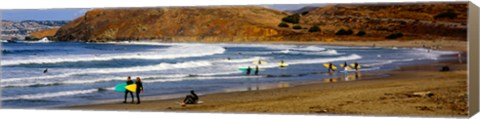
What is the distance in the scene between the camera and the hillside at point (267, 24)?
15.6m

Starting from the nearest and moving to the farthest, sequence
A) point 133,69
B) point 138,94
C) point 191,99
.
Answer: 1. point 191,99
2. point 138,94
3. point 133,69

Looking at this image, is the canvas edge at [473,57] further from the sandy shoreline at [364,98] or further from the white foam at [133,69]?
the white foam at [133,69]

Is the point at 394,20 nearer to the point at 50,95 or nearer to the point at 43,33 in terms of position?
the point at 50,95

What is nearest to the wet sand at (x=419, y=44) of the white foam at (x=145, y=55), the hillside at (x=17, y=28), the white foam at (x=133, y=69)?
the white foam at (x=145, y=55)

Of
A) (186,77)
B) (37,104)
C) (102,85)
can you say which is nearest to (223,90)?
(186,77)

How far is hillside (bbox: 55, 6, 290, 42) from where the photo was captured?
1678 centimetres

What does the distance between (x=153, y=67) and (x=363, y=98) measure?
3.72 m

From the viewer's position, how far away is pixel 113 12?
17.4 meters

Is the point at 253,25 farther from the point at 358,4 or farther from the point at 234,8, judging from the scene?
the point at 358,4

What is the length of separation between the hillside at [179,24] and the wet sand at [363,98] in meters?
1.04

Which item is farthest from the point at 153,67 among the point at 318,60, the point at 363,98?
the point at 363,98

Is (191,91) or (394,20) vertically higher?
(394,20)

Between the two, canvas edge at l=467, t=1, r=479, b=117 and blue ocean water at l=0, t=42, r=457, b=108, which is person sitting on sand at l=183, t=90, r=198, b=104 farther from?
canvas edge at l=467, t=1, r=479, b=117

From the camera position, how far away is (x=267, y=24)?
17.1m
